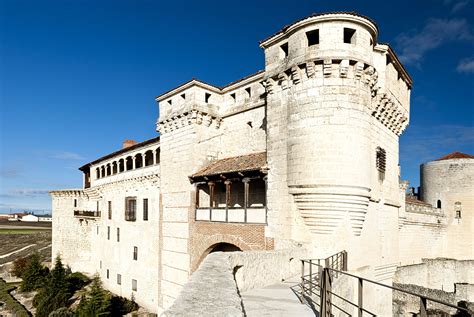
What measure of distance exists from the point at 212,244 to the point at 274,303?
9709 mm

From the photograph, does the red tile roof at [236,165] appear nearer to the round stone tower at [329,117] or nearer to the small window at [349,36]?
the round stone tower at [329,117]

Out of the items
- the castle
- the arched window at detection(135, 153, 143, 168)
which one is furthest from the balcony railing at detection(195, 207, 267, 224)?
the arched window at detection(135, 153, 143, 168)

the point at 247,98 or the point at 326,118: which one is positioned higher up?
the point at 247,98

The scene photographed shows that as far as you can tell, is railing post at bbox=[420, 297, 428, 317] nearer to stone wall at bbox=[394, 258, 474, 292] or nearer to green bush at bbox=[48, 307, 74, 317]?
stone wall at bbox=[394, 258, 474, 292]

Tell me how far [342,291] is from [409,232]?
1649cm

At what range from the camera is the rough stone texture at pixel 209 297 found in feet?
11.0

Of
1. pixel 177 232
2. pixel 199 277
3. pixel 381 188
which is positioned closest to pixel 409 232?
pixel 381 188

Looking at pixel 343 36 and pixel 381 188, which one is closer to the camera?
pixel 343 36

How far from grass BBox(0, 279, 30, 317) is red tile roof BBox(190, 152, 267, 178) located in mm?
19527

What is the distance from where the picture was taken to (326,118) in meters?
12.3

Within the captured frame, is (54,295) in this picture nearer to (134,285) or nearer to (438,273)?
(134,285)

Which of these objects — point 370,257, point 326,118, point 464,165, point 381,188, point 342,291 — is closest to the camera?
point 342,291

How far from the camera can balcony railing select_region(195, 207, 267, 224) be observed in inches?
570

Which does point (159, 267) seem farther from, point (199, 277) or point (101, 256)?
point (199, 277)
